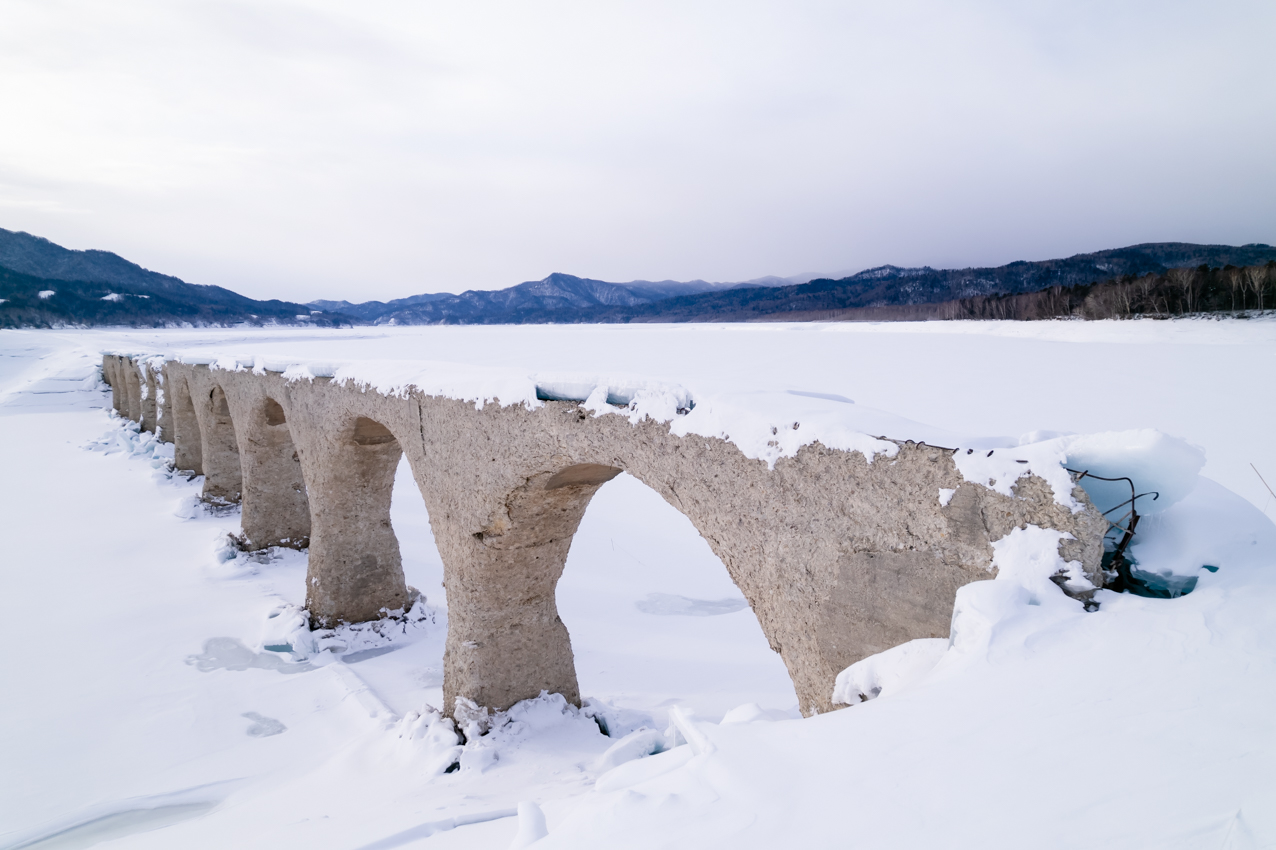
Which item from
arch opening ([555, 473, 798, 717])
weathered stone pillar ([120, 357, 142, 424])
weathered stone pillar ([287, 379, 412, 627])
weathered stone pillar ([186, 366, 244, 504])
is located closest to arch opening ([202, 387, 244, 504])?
weathered stone pillar ([186, 366, 244, 504])

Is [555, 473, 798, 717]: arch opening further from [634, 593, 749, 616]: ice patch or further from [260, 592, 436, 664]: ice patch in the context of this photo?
[260, 592, 436, 664]: ice patch

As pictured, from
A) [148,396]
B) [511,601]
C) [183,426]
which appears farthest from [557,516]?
[148,396]

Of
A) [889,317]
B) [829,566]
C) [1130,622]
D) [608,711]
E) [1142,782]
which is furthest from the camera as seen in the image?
[889,317]

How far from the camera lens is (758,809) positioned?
1352mm

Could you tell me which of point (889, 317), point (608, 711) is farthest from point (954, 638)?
point (889, 317)

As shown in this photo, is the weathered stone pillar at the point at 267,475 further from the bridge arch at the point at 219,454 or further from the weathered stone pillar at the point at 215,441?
the bridge arch at the point at 219,454

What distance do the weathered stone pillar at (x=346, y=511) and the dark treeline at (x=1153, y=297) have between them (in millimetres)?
15836

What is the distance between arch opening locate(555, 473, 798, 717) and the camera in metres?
6.72

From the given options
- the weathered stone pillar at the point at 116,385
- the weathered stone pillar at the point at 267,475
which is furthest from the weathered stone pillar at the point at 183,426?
the weathered stone pillar at the point at 116,385

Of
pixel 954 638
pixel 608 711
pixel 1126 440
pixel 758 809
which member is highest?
pixel 1126 440

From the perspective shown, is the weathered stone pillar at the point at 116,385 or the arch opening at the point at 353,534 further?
the weathered stone pillar at the point at 116,385

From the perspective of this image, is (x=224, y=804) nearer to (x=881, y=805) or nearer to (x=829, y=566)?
(x=829, y=566)

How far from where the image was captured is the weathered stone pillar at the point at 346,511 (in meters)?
6.62

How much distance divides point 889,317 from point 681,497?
3266 cm
